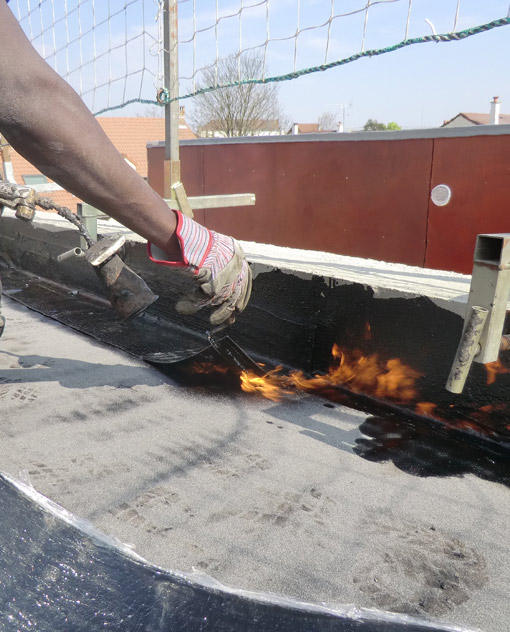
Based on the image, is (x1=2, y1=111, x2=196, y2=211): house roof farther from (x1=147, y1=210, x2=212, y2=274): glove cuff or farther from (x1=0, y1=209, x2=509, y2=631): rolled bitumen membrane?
(x1=147, y1=210, x2=212, y2=274): glove cuff

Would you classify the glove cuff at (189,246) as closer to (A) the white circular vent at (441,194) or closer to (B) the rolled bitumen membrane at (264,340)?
(B) the rolled bitumen membrane at (264,340)

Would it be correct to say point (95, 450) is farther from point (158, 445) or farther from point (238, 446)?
point (238, 446)

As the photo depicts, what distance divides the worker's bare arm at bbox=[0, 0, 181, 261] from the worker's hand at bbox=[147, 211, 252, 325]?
0.21m

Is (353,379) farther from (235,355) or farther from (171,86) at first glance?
(171,86)

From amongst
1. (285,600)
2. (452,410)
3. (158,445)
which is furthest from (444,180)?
(285,600)

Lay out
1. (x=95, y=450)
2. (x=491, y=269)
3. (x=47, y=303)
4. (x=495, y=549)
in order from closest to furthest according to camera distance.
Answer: (x=495, y=549) < (x=491, y=269) < (x=95, y=450) < (x=47, y=303)

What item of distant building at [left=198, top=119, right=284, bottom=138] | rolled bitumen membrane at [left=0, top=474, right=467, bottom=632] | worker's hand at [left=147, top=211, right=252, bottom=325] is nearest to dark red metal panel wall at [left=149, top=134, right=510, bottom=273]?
worker's hand at [left=147, top=211, right=252, bottom=325]

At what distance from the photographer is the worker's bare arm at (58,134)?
109 centimetres

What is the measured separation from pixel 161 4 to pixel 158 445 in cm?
328

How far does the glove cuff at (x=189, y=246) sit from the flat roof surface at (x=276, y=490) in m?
0.71

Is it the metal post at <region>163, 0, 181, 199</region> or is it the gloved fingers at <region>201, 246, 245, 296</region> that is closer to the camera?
the gloved fingers at <region>201, 246, 245, 296</region>

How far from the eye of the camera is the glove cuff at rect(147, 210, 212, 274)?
5.45ft

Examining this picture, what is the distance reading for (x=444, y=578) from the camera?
1.37 meters

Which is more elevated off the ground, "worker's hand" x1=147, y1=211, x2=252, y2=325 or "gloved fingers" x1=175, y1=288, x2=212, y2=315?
"worker's hand" x1=147, y1=211, x2=252, y2=325
